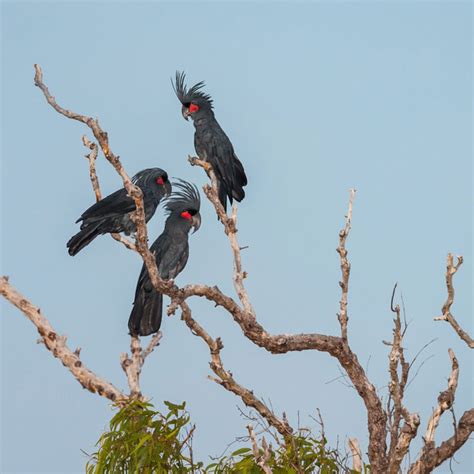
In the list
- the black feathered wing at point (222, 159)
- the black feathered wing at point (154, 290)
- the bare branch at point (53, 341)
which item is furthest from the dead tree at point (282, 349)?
the black feathered wing at point (222, 159)

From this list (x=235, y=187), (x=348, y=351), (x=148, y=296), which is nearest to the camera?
(x=348, y=351)

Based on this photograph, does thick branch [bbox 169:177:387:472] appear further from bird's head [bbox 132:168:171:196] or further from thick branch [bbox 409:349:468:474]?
bird's head [bbox 132:168:171:196]

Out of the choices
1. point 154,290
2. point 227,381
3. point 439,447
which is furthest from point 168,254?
point 439,447

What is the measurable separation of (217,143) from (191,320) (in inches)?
159

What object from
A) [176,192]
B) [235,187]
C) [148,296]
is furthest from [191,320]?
[235,187]

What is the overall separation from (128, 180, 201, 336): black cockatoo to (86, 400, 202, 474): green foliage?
1.60 metres

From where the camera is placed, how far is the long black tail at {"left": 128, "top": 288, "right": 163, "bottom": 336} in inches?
364

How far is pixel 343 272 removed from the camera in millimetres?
6871

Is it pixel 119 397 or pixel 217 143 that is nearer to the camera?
pixel 119 397

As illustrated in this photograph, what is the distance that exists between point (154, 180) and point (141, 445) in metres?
3.23

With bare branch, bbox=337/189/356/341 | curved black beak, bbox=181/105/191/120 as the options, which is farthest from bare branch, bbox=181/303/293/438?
curved black beak, bbox=181/105/191/120

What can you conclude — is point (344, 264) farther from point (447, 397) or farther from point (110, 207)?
point (110, 207)

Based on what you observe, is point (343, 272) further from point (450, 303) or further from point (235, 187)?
point (235, 187)

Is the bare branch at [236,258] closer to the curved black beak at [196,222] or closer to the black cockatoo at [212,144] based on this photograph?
the curved black beak at [196,222]
